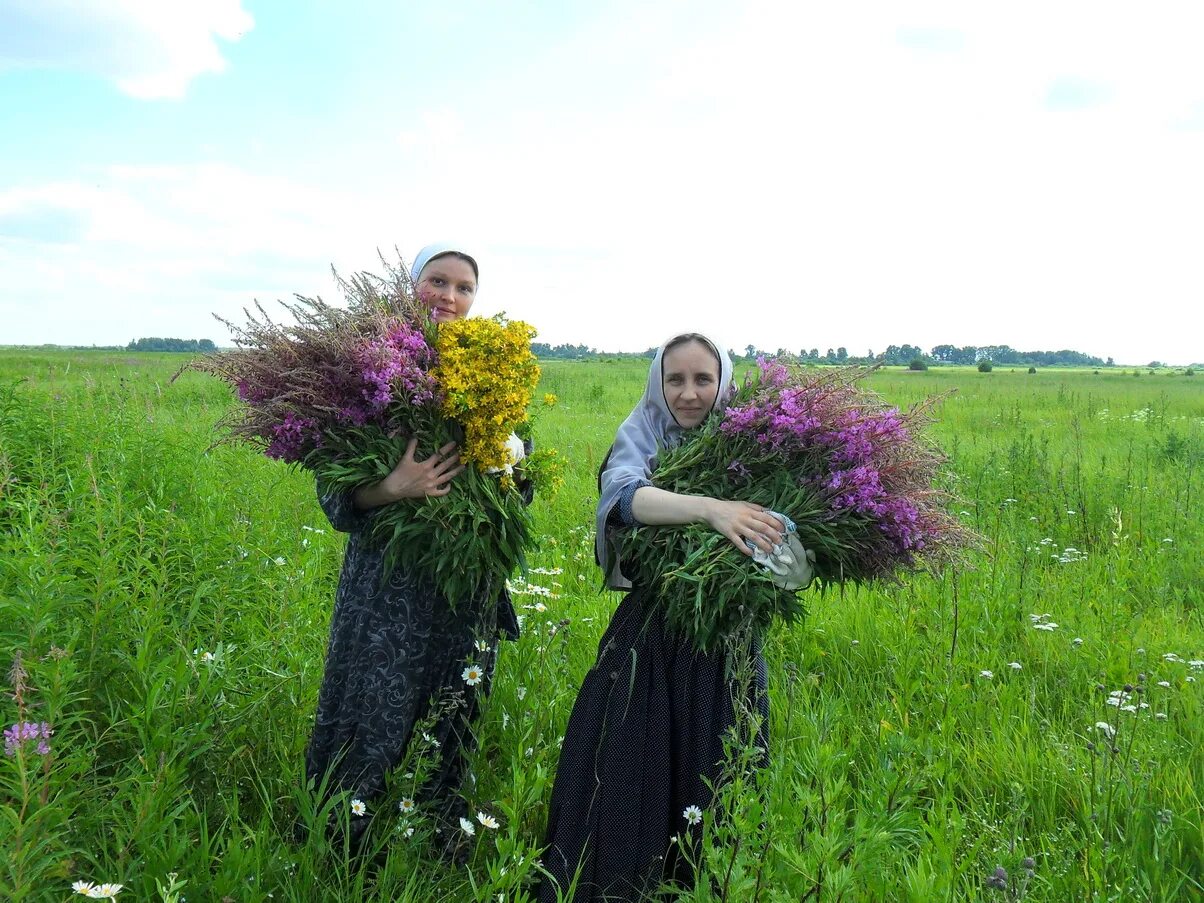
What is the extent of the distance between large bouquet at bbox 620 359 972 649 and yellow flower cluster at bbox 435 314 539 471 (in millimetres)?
574

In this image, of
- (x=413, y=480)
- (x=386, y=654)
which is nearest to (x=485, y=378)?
(x=413, y=480)

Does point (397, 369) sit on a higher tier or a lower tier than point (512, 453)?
higher

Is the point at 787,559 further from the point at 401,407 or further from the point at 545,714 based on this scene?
Answer: the point at 545,714

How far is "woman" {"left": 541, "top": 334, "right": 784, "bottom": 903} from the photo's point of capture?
267 cm

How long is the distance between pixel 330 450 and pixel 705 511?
1265 mm

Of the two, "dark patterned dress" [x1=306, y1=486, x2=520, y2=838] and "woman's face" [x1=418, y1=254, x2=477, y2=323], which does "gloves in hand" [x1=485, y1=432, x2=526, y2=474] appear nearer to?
"dark patterned dress" [x1=306, y1=486, x2=520, y2=838]

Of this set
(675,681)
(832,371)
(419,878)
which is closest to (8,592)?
(419,878)

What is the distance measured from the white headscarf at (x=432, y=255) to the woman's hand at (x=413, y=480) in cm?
74

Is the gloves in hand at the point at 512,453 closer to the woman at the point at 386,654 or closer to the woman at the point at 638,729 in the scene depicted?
the woman at the point at 386,654

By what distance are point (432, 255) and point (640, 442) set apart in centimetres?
107

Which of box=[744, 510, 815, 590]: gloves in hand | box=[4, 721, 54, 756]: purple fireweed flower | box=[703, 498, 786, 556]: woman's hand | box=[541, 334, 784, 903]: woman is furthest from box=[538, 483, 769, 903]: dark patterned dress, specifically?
box=[4, 721, 54, 756]: purple fireweed flower

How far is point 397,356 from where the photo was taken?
2402mm

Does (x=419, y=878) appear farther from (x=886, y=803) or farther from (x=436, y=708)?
(x=886, y=803)

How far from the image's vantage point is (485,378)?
244 cm
